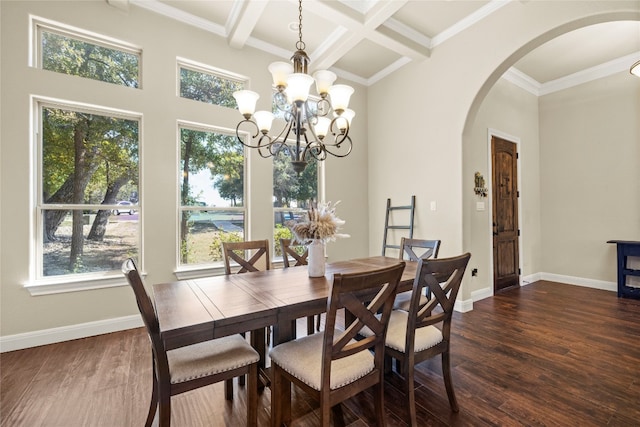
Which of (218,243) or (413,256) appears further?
(218,243)

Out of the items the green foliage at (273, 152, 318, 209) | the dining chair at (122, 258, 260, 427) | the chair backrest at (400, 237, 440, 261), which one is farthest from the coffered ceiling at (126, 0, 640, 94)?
the dining chair at (122, 258, 260, 427)

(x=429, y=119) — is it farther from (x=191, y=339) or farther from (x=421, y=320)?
(x=191, y=339)

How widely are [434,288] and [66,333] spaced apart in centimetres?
328

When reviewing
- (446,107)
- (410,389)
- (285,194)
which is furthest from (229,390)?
(446,107)

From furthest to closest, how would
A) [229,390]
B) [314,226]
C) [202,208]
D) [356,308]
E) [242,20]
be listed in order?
[202,208] < [242,20] < [314,226] < [229,390] < [356,308]

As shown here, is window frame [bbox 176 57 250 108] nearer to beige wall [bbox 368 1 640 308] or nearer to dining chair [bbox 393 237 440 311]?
beige wall [bbox 368 1 640 308]

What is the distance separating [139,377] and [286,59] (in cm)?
390

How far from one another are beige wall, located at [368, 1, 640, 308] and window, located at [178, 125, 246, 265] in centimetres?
223

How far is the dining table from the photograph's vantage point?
1.24 metres

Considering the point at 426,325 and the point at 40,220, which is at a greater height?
the point at 40,220

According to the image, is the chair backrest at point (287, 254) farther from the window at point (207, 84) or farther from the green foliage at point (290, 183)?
the window at point (207, 84)

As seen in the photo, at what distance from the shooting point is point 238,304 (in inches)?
58.7

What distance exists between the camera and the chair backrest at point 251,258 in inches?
96.3

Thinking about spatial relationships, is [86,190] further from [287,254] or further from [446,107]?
[446,107]
